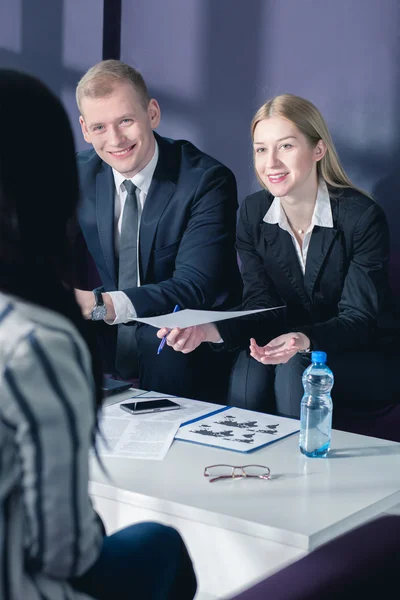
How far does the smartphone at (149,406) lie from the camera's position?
6.34 ft

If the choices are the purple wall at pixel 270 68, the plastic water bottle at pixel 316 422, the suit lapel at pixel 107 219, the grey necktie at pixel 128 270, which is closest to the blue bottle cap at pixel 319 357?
the plastic water bottle at pixel 316 422

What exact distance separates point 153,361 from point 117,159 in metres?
0.73

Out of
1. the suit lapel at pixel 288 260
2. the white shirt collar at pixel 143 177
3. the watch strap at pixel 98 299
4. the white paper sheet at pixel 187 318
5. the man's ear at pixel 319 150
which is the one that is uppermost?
the man's ear at pixel 319 150

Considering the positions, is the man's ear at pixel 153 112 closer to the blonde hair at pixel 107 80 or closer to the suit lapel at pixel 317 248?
the blonde hair at pixel 107 80

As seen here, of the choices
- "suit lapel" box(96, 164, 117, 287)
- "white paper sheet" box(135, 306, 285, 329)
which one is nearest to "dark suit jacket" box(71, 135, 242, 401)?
"suit lapel" box(96, 164, 117, 287)

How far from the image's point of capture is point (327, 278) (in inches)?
100

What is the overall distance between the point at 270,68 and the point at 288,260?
107cm

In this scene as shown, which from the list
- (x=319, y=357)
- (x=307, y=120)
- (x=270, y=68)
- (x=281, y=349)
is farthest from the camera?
(x=270, y=68)

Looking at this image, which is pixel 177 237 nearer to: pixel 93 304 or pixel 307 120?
pixel 93 304

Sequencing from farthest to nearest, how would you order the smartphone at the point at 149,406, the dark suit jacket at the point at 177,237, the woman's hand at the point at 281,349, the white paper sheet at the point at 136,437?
the dark suit jacket at the point at 177,237
the woman's hand at the point at 281,349
the smartphone at the point at 149,406
the white paper sheet at the point at 136,437

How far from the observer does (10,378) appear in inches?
28.9

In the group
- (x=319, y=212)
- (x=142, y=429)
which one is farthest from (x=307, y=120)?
(x=142, y=429)

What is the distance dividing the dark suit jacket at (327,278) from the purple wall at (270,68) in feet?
1.74

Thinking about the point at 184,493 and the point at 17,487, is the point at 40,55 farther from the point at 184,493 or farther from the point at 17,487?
the point at 17,487
